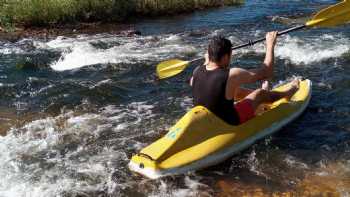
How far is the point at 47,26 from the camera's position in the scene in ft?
49.1

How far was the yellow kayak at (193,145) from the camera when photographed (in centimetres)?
592

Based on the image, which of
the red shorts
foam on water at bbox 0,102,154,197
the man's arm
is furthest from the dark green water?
the man's arm

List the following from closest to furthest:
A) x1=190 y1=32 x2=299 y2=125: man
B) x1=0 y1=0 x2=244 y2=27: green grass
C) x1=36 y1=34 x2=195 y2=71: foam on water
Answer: x1=190 y1=32 x2=299 y2=125: man
x1=36 y1=34 x2=195 y2=71: foam on water
x1=0 y1=0 x2=244 y2=27: green grass

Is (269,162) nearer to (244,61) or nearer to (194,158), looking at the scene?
(194,158)

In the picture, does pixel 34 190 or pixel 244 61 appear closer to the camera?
pixel 34 190

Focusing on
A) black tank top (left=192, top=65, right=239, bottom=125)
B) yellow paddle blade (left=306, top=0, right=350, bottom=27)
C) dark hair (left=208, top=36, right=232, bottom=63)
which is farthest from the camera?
yellow paddle blade (left=306, top=0, right=350, bottom=27)

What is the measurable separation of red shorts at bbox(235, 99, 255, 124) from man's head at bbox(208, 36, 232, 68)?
762 millimetres

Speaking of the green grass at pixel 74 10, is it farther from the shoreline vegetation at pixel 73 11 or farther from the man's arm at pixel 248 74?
the man's arm at pixel 248 74

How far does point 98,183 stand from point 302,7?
40.2ft

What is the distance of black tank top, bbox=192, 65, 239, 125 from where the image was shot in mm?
6145

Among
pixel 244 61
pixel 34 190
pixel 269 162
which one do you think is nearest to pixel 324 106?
pixel 269 162

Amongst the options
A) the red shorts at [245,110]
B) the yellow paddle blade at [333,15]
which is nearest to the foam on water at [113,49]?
the yellow paddle blade at [333,15]

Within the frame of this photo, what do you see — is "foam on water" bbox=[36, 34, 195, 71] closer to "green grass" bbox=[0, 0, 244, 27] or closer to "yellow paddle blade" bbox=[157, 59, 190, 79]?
"green grass" bbox=[0, 0, 244, 27]

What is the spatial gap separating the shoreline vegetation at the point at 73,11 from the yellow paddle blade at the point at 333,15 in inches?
348
